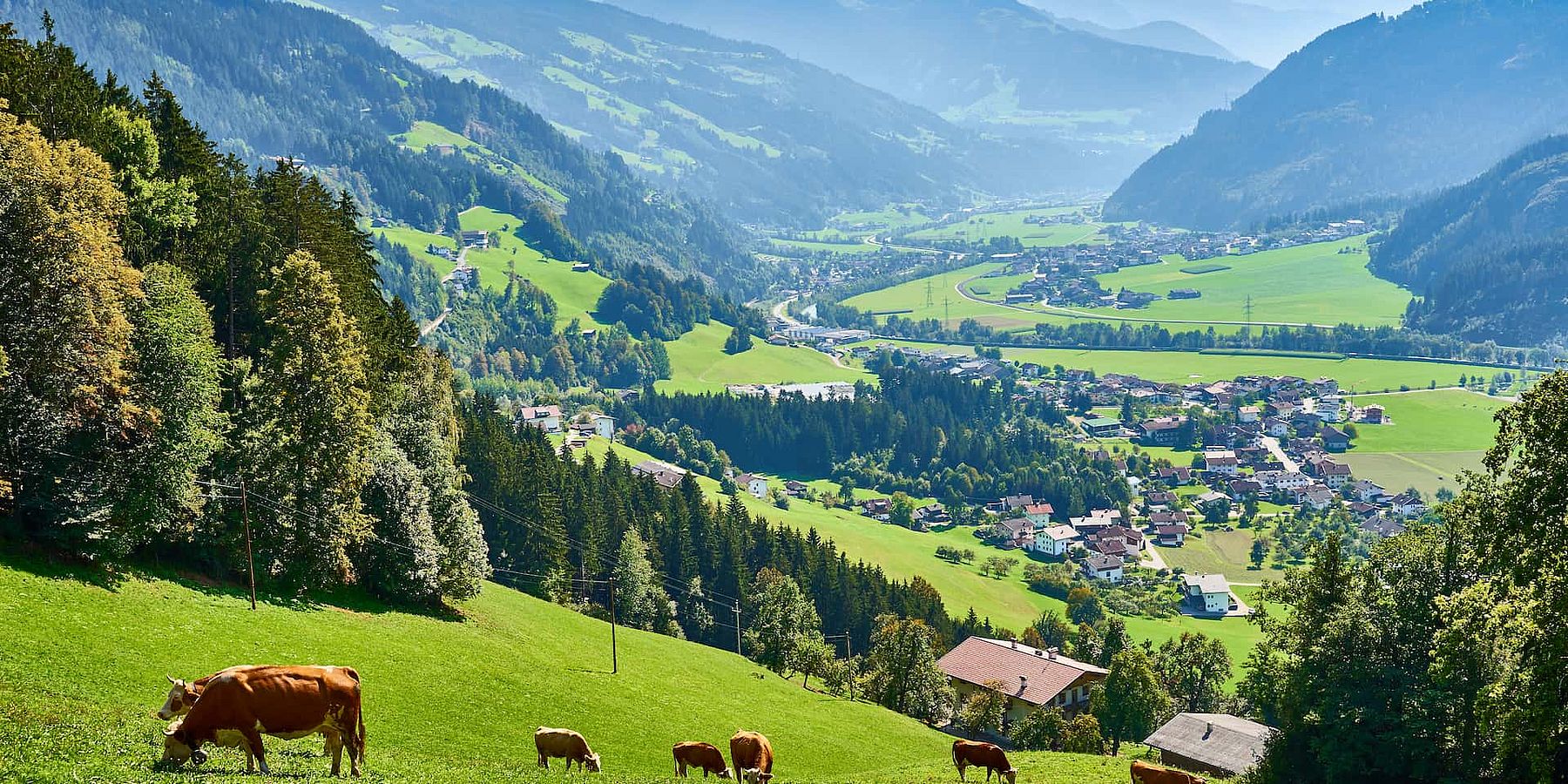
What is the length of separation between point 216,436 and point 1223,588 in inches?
5090

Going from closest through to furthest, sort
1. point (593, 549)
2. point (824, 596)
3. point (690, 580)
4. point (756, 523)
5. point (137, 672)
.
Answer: point (137, 672)
point (593, 549)
point (690, 580)
point (824, 596)
point (756, 523)

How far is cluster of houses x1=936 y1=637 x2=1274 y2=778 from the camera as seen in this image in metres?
64.2

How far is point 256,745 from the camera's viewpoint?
20.1 metres

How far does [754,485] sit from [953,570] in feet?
161

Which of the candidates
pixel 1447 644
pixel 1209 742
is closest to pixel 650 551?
pixel 1209 742

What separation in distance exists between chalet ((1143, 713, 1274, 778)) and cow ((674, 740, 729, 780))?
135 feet

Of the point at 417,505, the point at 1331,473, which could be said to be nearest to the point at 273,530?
the point at 417,505

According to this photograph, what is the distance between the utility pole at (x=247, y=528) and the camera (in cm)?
4003

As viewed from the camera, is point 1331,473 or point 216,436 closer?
point 216,436

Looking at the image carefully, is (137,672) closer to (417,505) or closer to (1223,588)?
(417,505)

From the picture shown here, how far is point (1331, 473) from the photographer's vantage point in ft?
641

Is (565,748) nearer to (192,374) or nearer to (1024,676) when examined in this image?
(192,374)

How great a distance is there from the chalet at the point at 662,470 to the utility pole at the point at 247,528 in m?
105

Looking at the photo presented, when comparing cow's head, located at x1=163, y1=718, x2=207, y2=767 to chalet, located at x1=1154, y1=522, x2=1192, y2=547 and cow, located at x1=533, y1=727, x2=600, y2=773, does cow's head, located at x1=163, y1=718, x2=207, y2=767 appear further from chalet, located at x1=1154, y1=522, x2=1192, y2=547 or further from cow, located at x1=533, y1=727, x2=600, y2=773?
chalet, located at x1=1154, y1=522, x2=1192, y2=547
